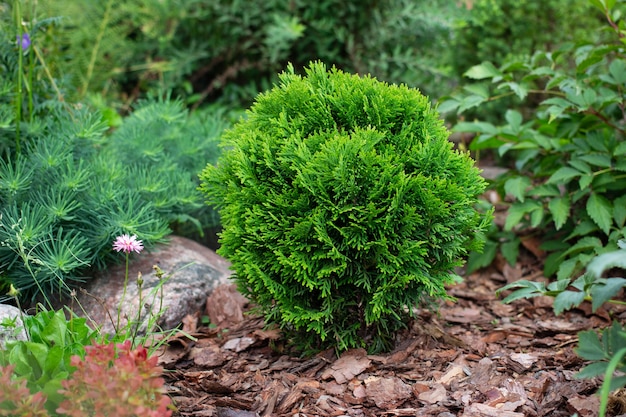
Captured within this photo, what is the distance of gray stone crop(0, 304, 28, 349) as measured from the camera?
2.19 meters

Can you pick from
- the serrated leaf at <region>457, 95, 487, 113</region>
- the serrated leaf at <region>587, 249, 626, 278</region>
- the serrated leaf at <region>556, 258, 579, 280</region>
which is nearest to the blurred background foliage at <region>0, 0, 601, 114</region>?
the serrated leaf at <region>457, 95, 487, 113</region>

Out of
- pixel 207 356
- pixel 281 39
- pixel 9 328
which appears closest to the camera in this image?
pixel 9 328

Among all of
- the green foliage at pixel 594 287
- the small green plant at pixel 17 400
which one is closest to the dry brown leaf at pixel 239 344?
the small green plant at pixel 17 400

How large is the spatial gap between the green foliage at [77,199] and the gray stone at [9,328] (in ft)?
0.49

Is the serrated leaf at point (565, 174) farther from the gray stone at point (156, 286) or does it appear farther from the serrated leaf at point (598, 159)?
the gray stone at point (156, 286)

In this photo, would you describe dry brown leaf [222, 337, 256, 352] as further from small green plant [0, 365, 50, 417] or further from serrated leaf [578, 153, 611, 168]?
serrated leaf [578, 153, 611, 168]

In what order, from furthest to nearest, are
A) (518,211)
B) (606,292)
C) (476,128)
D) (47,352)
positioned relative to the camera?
(476,128)
(518,211)
(47,352)
(606,292)

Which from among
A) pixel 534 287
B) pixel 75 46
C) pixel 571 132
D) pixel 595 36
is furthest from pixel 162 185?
pixel 595 36

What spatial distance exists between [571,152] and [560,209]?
390 mm

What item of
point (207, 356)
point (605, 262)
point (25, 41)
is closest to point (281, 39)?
point (25, 41)

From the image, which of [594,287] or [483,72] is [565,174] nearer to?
[483,72]

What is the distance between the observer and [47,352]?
2.07 m

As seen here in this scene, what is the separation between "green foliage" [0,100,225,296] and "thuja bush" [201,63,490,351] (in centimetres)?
71

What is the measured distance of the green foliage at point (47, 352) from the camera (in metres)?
1.96
